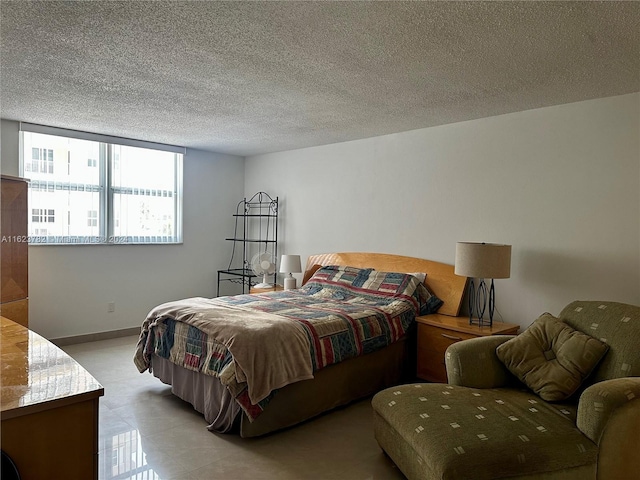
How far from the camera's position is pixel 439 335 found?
144 inches

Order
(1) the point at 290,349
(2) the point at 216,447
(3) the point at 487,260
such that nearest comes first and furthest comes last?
→ (2) the point at 216,447 < (1) the point at 290,349 < (3) the point at 487,260

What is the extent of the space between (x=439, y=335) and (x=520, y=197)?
131 cm

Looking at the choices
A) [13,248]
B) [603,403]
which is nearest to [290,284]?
[13,248]

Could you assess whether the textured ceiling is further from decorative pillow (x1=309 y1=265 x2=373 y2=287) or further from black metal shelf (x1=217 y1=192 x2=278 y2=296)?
black metal shelf (x1=217 y1=192 x2=278 y2=296)

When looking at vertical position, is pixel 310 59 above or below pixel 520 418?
above

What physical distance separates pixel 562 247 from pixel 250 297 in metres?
2.70

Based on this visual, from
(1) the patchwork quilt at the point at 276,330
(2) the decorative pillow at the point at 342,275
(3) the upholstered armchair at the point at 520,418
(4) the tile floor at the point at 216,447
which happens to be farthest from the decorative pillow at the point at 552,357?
(2) the decorative pillow at the point at 342,275

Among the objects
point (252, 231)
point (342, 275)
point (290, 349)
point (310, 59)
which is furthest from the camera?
point (252, 231)

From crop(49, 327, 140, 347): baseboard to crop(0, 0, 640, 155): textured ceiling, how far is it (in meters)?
2.30

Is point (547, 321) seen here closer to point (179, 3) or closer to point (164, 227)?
point (179, 3)

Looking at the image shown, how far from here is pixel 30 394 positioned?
47.9 inches

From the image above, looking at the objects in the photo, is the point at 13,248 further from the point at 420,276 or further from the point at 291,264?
the point at 420,276

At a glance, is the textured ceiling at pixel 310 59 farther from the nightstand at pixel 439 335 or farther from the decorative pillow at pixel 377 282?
the nightstand at pixel 439 335

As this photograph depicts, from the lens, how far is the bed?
2846 mm
